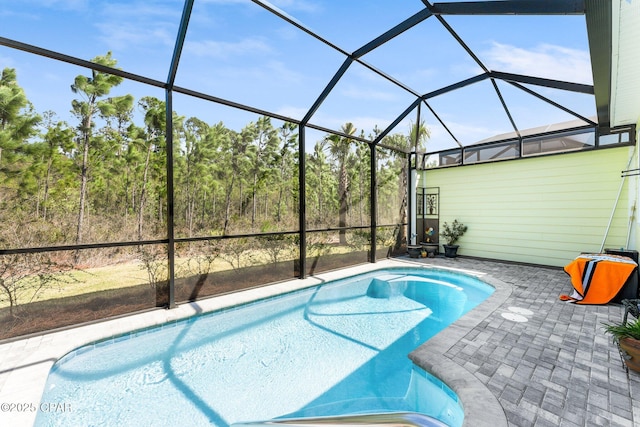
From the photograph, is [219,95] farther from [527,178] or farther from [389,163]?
[527,178]

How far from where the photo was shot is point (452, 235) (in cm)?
880

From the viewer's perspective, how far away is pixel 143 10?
3.42 metres

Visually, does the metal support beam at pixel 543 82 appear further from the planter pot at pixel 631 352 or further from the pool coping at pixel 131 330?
the planter pot at pixel 631 352

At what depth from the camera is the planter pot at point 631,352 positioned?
101 inches

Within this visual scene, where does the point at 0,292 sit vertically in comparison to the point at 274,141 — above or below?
below

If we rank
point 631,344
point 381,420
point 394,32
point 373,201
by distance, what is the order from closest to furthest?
point 381,420, point 631,344, point 394,32, point 373,201

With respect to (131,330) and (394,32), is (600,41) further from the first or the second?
(131,330)

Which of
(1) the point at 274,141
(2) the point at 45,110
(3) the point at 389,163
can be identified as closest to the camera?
(2) the point at 45,110

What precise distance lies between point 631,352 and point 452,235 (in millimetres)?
6349

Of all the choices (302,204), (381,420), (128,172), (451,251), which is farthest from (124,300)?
(451,251)

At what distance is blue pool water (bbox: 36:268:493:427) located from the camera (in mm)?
2620

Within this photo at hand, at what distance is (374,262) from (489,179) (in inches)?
164

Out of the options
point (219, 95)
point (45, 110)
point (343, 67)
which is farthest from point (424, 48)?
point (45, 110)

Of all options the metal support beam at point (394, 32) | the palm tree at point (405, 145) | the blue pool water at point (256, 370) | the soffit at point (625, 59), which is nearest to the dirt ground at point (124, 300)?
the blue pool water at point (256, 370)
